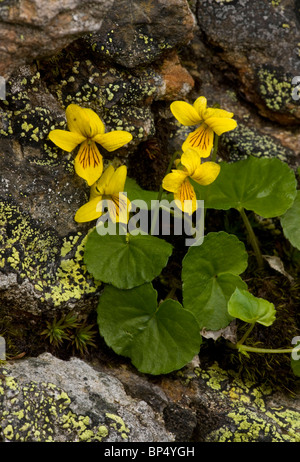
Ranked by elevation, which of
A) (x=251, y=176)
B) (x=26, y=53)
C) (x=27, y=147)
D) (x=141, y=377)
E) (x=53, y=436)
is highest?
(x=26, y=53)

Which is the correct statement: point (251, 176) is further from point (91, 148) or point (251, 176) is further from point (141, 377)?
point (141, 377)

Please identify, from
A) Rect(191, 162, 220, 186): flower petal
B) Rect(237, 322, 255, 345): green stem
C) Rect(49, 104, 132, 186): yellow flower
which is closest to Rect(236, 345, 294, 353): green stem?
Rect(237, 322, 255, 345): green stem

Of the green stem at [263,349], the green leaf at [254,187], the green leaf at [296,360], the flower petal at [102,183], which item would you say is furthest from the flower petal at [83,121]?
the green leaf at [296,360]

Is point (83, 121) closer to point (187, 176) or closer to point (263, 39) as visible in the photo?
point (187, 176)

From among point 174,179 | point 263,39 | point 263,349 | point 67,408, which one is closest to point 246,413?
point 263,349

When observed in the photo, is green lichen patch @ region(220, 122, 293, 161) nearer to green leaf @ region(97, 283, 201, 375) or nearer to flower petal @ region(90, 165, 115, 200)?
flower petal @ region(90, 165, 115, 200)

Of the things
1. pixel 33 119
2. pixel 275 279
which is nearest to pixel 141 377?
pixel 275 279

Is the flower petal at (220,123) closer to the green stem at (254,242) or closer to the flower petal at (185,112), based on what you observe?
the flower petal at (185,112)
